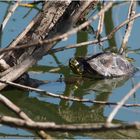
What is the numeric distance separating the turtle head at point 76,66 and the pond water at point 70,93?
4 cm

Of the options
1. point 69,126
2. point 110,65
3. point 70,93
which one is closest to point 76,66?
point 70,93

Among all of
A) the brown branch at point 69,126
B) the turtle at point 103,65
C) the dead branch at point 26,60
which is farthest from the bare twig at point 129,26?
the brown branch at point 69,126

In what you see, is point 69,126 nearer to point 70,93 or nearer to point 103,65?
point 70,93

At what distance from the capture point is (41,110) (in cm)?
211

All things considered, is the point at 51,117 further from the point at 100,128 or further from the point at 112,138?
the point at 100,128

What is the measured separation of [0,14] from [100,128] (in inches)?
85.4

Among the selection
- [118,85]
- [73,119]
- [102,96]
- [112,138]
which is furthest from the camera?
[118,85]

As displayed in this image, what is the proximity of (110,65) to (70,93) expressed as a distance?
22.2 inches

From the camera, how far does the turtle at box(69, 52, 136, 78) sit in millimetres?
2645

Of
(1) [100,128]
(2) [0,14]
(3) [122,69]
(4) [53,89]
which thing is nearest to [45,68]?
(4) [53,89]

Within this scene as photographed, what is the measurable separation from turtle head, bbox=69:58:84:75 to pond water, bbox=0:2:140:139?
35mm

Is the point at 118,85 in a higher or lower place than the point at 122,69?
lower

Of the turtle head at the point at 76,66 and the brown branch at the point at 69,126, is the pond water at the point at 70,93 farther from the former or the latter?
the brown branch at the point at 69,126

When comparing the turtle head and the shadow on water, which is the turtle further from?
the shadow on water
